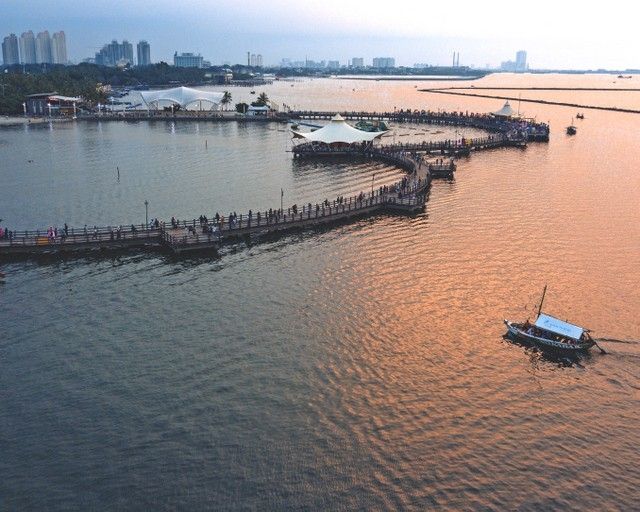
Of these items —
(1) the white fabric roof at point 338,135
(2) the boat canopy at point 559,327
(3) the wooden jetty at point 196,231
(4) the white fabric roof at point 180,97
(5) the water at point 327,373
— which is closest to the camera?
(5) the water at point 327,373

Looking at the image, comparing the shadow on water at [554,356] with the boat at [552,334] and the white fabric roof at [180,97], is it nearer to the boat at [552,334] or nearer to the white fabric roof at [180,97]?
the boat at [552,334]

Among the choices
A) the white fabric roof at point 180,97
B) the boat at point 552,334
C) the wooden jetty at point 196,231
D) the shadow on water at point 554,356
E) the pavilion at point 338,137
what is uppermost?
the white fabric roof at point 180,97

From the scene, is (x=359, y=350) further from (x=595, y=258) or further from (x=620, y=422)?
(x=595, y=258)

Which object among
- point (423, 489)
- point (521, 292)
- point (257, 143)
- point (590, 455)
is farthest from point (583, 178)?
point (423, 489)

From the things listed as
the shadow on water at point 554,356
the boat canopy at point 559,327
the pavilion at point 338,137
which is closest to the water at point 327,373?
the shadow on water at point 554,356

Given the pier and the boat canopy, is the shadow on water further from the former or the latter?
the pier

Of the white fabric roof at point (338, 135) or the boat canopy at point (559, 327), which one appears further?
the white fabric roof at point (338, 135)
